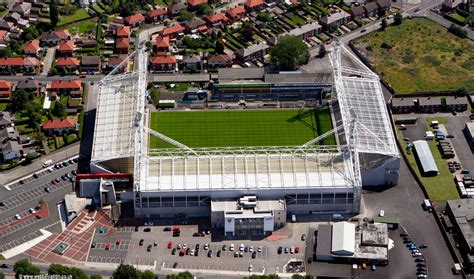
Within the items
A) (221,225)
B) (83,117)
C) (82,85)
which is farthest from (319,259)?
(82,85)

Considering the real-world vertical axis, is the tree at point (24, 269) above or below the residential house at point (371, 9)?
below

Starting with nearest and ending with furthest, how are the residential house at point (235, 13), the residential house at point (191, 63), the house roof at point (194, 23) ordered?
the residential house at point (191, 63) → the house roof at point (194, 23) → the residential house at point (235, 13)

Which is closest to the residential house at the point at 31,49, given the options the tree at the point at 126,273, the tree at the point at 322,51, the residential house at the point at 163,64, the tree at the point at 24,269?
the residential house at the point at 163,64

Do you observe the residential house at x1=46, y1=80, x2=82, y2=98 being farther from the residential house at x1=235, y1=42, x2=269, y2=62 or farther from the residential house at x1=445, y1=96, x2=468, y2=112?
the residential house at x1=445, y1=96, x2=468, y2=112

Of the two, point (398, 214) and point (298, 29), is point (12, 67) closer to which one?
point (298, 29)

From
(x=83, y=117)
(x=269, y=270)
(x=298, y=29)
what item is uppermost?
(x=298, y=29)

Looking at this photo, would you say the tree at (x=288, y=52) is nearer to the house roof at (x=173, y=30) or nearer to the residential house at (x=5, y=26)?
the house roof at (x=173, y=30)

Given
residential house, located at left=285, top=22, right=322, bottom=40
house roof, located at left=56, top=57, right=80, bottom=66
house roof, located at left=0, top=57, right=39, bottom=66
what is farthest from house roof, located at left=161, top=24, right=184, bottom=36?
house roof, located at left=0, top=57, right=39, bottom=66
